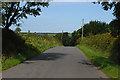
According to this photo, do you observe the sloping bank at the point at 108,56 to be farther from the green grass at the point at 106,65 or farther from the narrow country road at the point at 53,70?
the narrow country road at the point at 53,70

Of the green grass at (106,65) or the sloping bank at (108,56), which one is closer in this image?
the green grass at (106,65)

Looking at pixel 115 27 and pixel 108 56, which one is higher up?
pixel 115 27

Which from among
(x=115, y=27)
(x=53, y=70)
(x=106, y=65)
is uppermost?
(x=115, y=27)

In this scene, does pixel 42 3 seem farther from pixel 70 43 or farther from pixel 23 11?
pixel 70 43

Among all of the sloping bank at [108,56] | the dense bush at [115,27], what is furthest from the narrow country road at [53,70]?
the dense bush at [115,27]

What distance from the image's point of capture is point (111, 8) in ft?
42.5

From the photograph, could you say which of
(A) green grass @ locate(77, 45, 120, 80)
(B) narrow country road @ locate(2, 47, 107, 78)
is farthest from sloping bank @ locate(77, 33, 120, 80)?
(B) narrow country road @ locate(2, 47, 107, 78)

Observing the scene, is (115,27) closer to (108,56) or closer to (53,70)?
(53,70)

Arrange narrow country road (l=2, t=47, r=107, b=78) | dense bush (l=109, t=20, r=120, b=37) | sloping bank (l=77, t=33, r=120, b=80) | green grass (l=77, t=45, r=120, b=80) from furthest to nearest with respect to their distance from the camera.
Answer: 1. dense bush (l=109, t=20, r=120, b=37)
2. sloping bank (l=77, t=33, r=120, b=80)
3. green grass (l=77, t=45, r=120, b=80)
4. narrow country road (l=2, t=47, r=107, b=78)

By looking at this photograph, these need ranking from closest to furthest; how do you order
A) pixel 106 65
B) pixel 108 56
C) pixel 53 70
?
pixel 53 70 → pixel 106 65 → pixel 108 56

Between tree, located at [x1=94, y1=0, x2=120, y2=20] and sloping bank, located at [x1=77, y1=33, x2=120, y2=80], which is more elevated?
tree, located at [x1=94, y1=0, x2=120, y2=20]

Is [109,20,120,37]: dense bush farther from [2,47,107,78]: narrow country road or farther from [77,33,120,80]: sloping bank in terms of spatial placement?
[2,47,107,78]: narrow country road

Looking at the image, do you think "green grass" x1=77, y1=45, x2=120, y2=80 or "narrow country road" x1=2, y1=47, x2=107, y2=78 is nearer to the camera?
"narrow country road" x1=2, y1=47, x2=107, y2=78

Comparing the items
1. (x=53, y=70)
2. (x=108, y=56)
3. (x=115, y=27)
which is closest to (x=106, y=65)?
(x=115, y=27)
